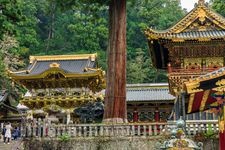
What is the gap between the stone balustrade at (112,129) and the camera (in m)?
16.4

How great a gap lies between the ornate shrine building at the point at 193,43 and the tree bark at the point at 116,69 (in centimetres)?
384

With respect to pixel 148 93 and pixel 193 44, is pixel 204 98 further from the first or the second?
pixel 148 93

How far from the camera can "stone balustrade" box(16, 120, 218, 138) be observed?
16.4 m

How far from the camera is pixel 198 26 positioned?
23797 millimetres

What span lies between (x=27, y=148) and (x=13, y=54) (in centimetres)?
2771

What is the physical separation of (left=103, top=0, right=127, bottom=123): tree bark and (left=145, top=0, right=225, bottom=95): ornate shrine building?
3837 millimetres

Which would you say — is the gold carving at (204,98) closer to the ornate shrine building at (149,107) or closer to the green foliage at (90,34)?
the ornate shrine building at (149,107)

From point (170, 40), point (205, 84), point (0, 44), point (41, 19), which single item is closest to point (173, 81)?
point (170, 40)

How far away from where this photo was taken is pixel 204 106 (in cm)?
1251

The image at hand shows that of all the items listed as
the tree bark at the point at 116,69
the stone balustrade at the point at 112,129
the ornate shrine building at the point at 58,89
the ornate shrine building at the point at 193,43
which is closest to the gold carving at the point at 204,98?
the stone balustrade at the point at 112,129

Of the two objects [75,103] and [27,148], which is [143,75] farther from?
[27,148]

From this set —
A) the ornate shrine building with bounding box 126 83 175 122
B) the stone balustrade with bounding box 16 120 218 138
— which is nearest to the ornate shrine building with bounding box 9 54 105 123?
the ornate shrine building with bounding box 126 83 175 122

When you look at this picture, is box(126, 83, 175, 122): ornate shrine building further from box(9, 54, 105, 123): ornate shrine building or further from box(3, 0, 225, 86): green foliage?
box(3, 0, 225, 86): green foliage

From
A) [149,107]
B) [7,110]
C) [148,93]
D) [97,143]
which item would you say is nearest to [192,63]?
[97,143]
